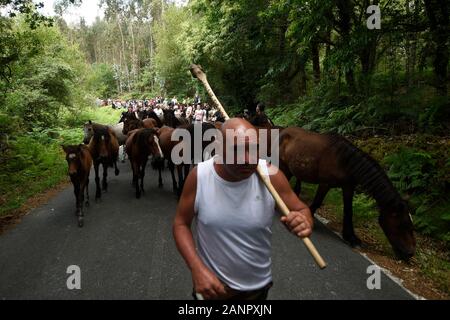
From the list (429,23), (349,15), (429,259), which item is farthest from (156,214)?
(349,15)

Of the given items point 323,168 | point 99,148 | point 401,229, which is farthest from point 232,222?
point 99,148

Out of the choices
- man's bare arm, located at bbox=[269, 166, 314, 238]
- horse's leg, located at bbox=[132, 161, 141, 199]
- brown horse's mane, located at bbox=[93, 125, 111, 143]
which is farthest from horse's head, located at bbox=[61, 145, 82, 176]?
man's bare arm, located at bbox=[269, 166, 314, 238]

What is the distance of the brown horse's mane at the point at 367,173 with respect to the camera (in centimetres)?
514

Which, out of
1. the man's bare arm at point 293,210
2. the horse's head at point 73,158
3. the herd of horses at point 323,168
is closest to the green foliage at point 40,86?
the herd of horses at point 323,168

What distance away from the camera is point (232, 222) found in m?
2.15

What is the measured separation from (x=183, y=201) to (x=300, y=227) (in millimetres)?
753

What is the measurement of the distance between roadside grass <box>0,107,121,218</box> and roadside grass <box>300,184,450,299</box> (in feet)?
26.0

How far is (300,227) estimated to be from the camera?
6.88 feet

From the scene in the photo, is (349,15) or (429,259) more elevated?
(349,15)

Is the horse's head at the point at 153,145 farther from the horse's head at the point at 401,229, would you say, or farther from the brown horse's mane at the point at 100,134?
the horse's head at the point at 401,229

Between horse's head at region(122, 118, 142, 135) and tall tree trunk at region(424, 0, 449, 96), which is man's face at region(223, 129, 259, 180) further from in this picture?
horse's head at region(122, 118, 142, 135)

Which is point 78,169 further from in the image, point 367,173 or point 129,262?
point 367,173

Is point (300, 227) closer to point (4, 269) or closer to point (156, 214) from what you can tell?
point (4, 269)
